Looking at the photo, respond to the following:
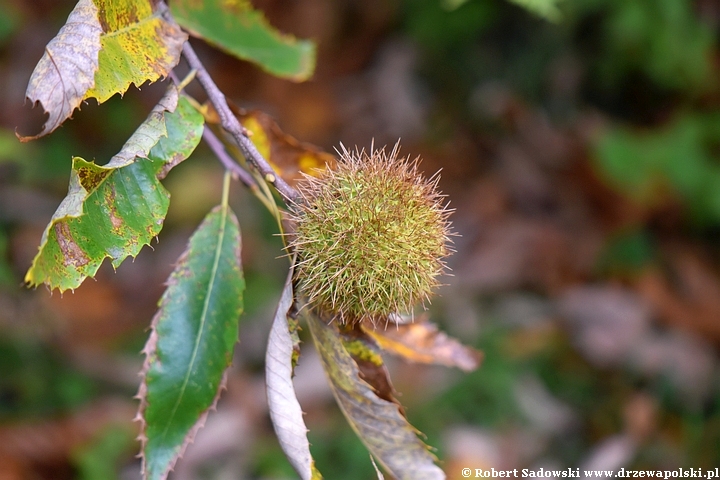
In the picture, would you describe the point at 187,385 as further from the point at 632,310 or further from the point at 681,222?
the point at 681,222

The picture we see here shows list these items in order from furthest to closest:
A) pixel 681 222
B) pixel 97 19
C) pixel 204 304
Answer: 1. pixel 681 222
2. pixel 204 304
3. pixel 97 19

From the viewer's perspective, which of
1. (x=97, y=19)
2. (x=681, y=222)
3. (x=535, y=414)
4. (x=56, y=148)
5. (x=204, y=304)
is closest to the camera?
(x=97, y=19)

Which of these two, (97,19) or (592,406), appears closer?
(97,19)

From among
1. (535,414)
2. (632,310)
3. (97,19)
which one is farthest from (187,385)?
(632,310)

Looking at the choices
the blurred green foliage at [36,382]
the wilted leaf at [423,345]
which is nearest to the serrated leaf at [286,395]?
the wilted leaf at [423,345]

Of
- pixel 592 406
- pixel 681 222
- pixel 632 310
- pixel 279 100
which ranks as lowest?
pixel 592 406

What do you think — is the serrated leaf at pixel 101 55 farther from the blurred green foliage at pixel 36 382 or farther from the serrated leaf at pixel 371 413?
the blurred green foliage at pixel 36 382

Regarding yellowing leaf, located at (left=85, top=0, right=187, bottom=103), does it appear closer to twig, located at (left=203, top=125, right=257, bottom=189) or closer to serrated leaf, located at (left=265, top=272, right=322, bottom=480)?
twig, located at (left=203, top=125, right=257, bottom=189)

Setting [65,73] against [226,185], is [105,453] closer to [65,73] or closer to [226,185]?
[226,185]
